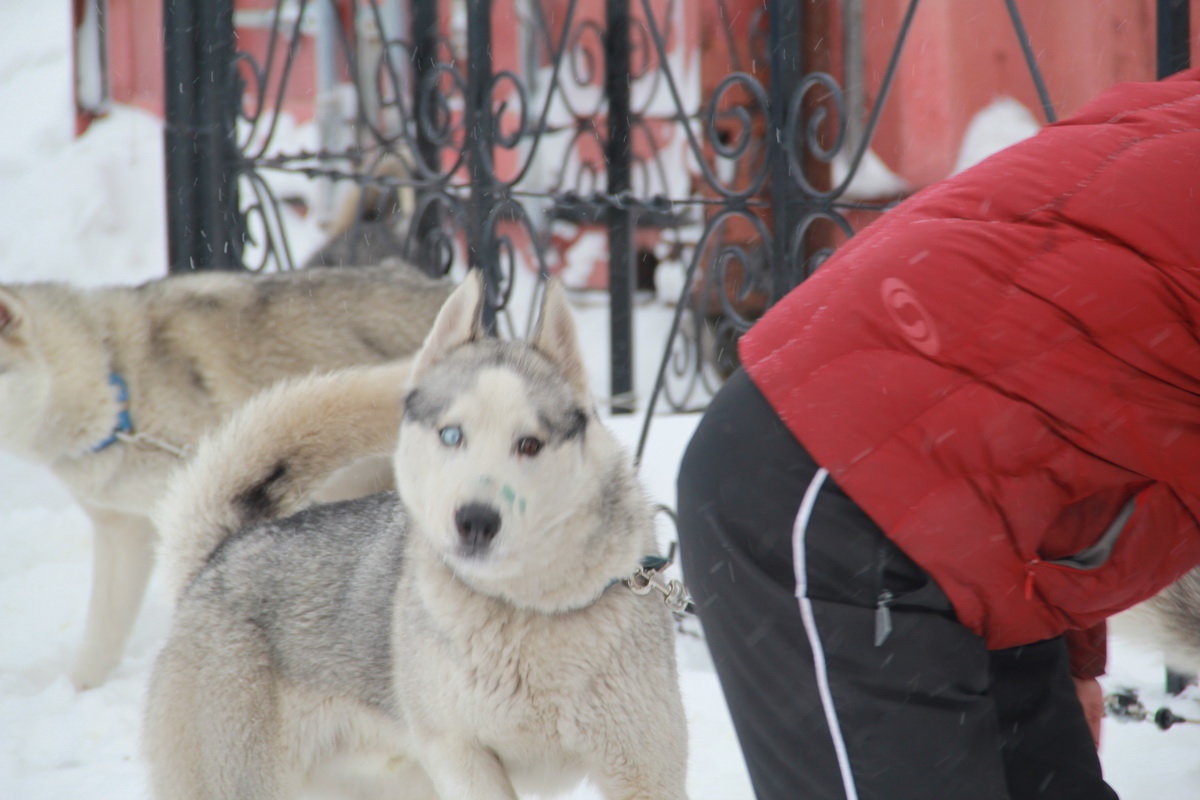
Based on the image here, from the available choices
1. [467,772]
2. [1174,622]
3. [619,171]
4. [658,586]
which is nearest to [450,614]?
[467,772]

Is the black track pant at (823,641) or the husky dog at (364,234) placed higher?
the husky dog at (364,234)

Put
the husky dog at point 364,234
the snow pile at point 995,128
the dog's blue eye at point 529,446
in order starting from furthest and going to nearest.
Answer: the husky dog at point 364,234
the snow pile at point 995,128
the dog's blue eye at point 529,446

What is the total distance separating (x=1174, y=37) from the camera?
2.73m

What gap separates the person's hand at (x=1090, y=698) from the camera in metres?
2.00

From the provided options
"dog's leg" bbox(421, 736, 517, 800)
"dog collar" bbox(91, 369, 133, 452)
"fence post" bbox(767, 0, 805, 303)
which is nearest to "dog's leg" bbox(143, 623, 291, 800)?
"dog's leg" bbox(421, 736, 517, 800)

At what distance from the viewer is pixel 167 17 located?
4703mm

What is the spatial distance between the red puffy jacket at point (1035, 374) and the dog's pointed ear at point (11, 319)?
3.07 meters

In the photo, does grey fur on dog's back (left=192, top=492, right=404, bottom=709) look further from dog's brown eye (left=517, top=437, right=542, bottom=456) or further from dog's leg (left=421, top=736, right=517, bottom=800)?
dog's brown eye (left=517, top=437, right=542, bottom=456)

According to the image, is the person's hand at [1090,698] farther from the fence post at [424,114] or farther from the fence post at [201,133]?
the fence post at [201,133]

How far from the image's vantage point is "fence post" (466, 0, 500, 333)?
4004 mm

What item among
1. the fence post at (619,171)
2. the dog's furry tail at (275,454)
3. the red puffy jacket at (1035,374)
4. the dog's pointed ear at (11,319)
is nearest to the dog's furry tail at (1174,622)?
the red puffy jacket at (1035,374)

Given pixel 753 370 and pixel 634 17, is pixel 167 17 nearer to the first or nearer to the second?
pixel 634 17

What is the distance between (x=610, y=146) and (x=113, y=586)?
7.89 feet

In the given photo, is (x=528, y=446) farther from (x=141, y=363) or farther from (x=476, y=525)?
(x=141, y=363)
